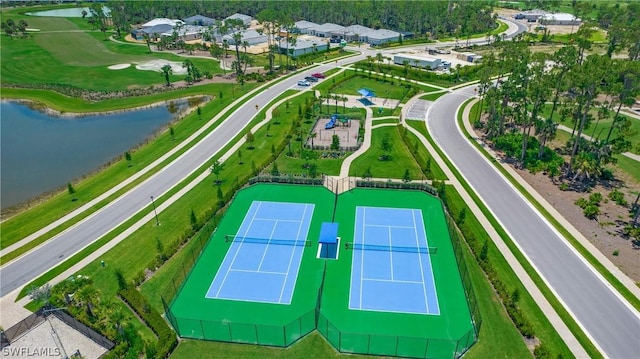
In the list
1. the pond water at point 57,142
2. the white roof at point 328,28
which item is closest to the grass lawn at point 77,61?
the pond water at point 57,142

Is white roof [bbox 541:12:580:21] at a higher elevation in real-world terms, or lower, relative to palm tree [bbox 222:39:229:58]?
higher

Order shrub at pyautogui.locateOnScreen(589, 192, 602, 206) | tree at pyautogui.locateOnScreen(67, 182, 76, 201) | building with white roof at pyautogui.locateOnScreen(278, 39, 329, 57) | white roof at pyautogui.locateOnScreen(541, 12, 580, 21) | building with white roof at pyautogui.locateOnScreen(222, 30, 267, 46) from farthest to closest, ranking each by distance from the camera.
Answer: white roof at pyautogui.locateOnScreen(541, 12, 580, 21)
building with white roof at pyautogui.locateOnScreen(222, 30, 267, 46)
building with white roof at pyautogui.locateOnScreen(278, 39, 329, 57)
tree at pyautogui.locateOnScreen(67, 182, 76, 201)
shrub at pyautogui.locateOnScreen(589, 192, 602, 206)

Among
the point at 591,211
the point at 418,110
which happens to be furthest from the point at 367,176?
the point at 418,110

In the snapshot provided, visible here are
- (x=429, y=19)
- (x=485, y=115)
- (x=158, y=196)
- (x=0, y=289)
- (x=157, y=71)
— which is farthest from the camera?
(x=429, y=19)

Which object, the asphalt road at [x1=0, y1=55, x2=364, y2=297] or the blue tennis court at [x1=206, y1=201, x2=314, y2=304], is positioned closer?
the blue tennis court at [x1=206, y1=201, x2=314, y2=304]

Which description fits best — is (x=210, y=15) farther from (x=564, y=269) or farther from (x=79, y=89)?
(x=564, y=269)

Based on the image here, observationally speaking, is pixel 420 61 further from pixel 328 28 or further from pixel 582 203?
pixel 582 203

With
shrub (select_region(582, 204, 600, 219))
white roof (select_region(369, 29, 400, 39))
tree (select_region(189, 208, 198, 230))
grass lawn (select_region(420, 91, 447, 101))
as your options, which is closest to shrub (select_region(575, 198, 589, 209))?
shrub (select_region(582, 204, 600, 219))

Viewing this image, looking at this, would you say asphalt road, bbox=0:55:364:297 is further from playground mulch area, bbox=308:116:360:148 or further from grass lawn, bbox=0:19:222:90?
grass lawn, bbox=0:19:222:90

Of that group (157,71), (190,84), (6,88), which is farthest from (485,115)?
(6,88)
